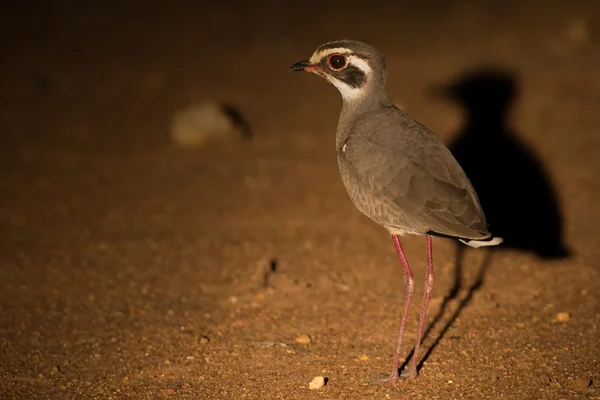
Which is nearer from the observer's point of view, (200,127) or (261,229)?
(261,229)

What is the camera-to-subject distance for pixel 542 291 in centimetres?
542

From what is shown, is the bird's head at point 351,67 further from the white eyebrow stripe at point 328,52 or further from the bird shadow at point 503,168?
the bird shadow at point 503,168

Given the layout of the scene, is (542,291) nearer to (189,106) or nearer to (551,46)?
(189,106)

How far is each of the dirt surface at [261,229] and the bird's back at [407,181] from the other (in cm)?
92

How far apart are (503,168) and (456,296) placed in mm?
2596

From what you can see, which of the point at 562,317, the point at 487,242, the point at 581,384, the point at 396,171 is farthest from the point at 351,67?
the point at 581,384

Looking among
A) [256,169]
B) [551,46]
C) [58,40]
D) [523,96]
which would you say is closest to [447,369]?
[256,169]

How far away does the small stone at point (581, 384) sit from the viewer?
415cm

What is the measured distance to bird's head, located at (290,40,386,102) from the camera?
4832mm

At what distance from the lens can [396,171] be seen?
443 cm

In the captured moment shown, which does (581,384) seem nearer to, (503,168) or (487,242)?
(487,242)

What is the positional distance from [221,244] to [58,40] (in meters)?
6.97

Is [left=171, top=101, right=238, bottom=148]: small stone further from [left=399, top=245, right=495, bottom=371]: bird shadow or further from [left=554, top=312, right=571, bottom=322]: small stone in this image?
[left=554, top=312, right=571, bottom=322]: small stone

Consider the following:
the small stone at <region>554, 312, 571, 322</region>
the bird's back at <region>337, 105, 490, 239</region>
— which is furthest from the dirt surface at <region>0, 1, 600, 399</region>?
the bird's back at <region>337, 105, 490, 239</region>
